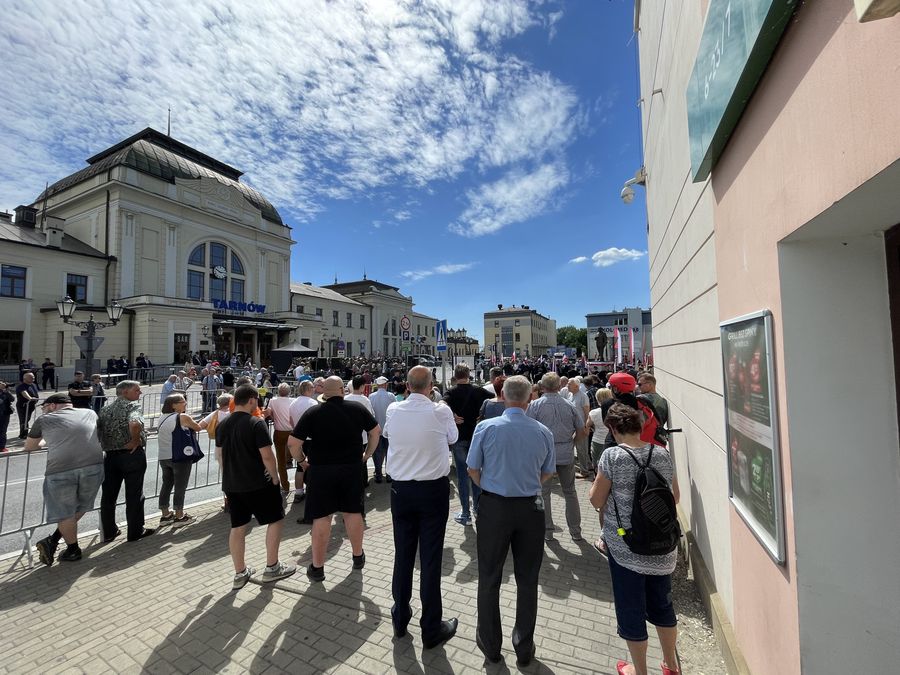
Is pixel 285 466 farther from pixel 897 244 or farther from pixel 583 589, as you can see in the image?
pixel 897 244

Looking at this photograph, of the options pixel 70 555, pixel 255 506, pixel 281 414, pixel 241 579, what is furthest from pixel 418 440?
pixel 70 555

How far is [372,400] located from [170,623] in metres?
3.86

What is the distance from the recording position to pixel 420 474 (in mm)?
3172

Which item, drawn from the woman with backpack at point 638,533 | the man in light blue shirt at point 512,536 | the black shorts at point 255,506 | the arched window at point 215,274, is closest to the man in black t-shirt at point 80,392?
the black shorts at point 255,506

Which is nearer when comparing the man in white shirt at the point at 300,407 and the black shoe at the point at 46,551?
the black shoe at the point at 46,551

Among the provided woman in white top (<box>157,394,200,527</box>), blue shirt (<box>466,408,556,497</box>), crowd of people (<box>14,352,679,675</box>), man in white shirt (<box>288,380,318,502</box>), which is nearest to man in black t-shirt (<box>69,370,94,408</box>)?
crowd of people (<box>14,352,679,675</box>)

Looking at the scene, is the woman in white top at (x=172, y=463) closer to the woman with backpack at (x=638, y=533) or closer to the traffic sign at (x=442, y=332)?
the woman with backpack at (x=638, y=533)

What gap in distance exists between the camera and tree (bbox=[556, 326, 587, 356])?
4254 inches

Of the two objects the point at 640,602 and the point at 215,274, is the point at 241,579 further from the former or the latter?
the point at 215,274

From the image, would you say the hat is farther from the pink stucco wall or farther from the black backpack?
the black backpack

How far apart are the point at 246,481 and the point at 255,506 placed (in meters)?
0.29

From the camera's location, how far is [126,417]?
4.70 m

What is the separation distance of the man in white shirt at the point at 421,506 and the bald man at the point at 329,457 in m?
0.64

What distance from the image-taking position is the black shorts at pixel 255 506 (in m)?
3.86
